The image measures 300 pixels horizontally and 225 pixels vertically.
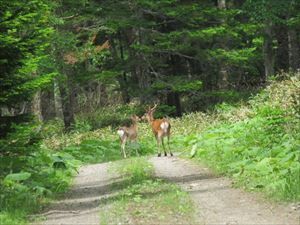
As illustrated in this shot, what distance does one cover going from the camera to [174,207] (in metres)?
9.60

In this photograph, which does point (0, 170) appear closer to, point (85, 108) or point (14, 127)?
point (14, 127)

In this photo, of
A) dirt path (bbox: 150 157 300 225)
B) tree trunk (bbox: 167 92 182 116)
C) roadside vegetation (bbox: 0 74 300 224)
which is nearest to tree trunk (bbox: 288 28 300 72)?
tree trunk (bbox: 167 92 182 116)

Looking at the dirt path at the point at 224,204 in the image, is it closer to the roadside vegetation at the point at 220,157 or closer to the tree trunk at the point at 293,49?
the roadside vegetation at the point at 220,157

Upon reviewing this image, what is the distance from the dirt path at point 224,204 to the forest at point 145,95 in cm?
32

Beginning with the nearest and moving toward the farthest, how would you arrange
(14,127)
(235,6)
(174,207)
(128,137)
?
(174,207) → (14,127) → (128,137) → (235,6)

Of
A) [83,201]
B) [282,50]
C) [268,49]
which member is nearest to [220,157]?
[83,201]

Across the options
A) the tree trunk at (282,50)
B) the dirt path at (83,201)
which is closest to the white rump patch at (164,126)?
the dirt path at (83,201)

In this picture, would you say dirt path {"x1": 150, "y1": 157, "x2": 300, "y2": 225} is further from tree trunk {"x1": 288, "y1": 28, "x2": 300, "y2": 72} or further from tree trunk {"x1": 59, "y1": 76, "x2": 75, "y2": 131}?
tree trunk {"x1": 288, "y1": 28, "x2": 300, "y2": 72}

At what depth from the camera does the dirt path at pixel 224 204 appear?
8.70 m

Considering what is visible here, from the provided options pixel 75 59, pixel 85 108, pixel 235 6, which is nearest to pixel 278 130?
pixel 75 59

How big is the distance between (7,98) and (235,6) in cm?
2802

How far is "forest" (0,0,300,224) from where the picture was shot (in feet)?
40.5

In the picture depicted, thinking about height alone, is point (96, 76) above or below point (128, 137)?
above

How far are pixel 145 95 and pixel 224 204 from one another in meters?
19.9
